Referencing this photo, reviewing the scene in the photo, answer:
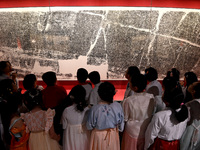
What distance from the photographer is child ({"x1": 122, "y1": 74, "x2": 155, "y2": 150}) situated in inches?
72.9

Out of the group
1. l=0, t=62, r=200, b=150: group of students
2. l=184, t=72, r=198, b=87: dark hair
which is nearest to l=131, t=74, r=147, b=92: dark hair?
l=0, t=62, r=200, b=150: group of students

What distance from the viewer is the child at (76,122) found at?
68.2 inches

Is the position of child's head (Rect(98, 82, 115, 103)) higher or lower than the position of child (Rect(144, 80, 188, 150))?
higher

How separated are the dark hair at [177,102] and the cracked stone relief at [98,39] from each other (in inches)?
102

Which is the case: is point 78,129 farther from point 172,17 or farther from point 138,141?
point 172,17

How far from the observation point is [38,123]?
1744 millimetres

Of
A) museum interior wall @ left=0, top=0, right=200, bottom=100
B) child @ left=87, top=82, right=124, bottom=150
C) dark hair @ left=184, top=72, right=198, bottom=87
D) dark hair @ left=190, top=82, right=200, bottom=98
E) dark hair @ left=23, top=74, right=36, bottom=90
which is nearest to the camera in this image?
child @ left=87, top=82, right=124, bottom=150

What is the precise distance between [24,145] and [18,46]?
288 cm

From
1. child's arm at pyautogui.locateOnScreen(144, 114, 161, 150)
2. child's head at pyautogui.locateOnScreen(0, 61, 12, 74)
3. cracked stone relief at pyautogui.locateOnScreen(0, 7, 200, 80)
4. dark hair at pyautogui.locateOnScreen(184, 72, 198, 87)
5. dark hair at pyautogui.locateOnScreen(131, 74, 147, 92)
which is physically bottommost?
child's arm at pyautogui.locateOnScreen(144, 114, 161, 150)

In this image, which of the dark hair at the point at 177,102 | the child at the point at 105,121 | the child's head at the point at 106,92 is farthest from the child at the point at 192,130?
the child's head at the point at 106,92

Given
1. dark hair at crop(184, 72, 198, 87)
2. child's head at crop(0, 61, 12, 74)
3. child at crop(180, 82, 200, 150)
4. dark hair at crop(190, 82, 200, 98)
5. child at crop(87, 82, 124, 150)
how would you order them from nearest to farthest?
child at crop(87, 82, 124, 150), child at crop(180, 82, 200, 150), dark hair at crop(190, 82, 200, 98), dark hair at crop(184, 72, 198, 87), child's head at crop(0, 61, 12, 74)

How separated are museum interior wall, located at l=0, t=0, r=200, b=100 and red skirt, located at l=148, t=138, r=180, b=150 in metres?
2.50

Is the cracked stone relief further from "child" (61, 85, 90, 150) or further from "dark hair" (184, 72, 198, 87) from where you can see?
"child" (61, 85, 90, 150)

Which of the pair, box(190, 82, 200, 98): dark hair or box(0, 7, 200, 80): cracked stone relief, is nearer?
box(190, 82, 200, 98): dark hair
